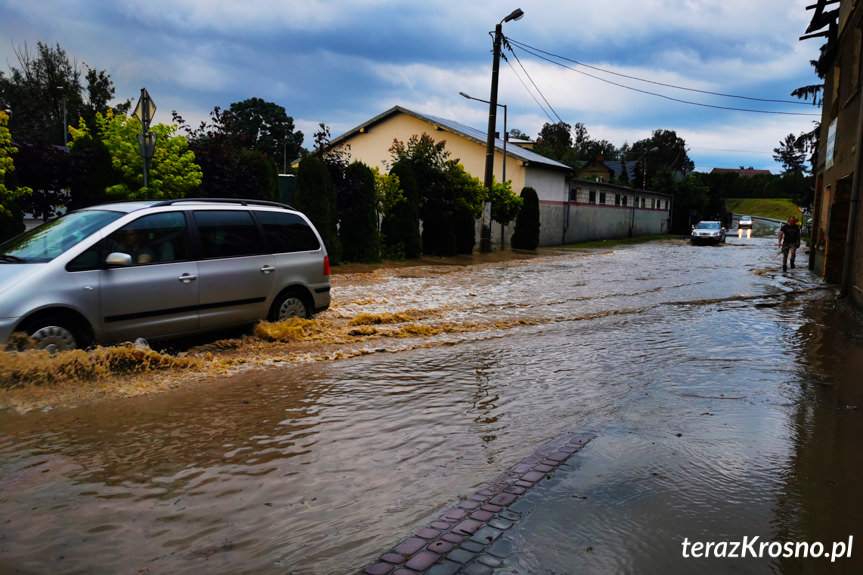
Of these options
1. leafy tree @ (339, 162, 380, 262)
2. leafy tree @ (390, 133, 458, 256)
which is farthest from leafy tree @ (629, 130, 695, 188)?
leafy tree @ (339, 162, 380, 262)

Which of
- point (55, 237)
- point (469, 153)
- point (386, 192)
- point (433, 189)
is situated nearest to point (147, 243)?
point (55, 237)

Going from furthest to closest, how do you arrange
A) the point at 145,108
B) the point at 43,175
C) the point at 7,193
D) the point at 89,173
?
the point at 89,173 < the point at 43,175 < the point at 7,193 < the point at 145,108

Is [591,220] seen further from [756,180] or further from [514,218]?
[756,180]

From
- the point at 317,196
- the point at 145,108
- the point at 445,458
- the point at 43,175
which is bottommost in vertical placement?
the point at 445,458

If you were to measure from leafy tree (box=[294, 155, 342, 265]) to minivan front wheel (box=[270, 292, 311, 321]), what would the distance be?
397 inches

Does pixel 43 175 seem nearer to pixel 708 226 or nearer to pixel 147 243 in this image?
pixel 147 243

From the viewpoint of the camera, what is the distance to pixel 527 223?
32.1 meters

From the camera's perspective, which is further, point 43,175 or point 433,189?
point 433,189

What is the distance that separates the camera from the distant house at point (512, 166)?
114ft

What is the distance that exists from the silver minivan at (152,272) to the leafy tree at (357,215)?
11375 millimetres

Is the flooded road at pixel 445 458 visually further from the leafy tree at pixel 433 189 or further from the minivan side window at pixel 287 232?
the leafy tree at pixel 433 189

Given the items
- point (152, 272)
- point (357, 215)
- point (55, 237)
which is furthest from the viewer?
point (357, 215)

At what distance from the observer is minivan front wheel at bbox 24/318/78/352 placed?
5941 millimetres

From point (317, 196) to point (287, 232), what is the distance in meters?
10.5
